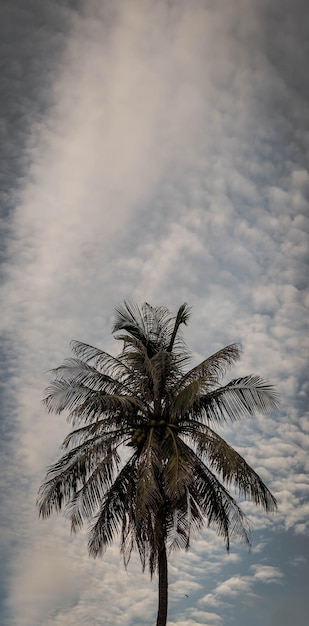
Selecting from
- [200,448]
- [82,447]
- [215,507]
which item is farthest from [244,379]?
[82,447]

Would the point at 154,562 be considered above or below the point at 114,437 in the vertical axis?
below

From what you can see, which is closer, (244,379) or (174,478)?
(174,478)

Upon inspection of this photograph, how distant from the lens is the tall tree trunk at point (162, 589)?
21078mm

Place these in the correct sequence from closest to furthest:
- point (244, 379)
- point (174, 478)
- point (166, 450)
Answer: point (174, 478) < point (166, 450) < point (244, 379)

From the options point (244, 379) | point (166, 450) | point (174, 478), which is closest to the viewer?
point (174, 478)

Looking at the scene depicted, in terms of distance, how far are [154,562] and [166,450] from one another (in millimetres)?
3831

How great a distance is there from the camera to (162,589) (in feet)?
70.3

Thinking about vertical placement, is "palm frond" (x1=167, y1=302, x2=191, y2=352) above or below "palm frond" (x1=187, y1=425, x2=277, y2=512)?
above

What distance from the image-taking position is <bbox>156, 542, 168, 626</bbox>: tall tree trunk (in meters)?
21.1

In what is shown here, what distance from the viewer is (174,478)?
20594mm

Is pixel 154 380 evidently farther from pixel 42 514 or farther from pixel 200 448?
pixel 42 514

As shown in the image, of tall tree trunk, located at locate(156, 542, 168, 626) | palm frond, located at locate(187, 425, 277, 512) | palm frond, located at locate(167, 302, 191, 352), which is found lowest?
tall tree trunk, located at locate(156, 542, 168, 626)

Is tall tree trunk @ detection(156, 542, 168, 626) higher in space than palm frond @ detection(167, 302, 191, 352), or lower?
lower

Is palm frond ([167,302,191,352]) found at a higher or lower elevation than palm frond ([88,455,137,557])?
higher
